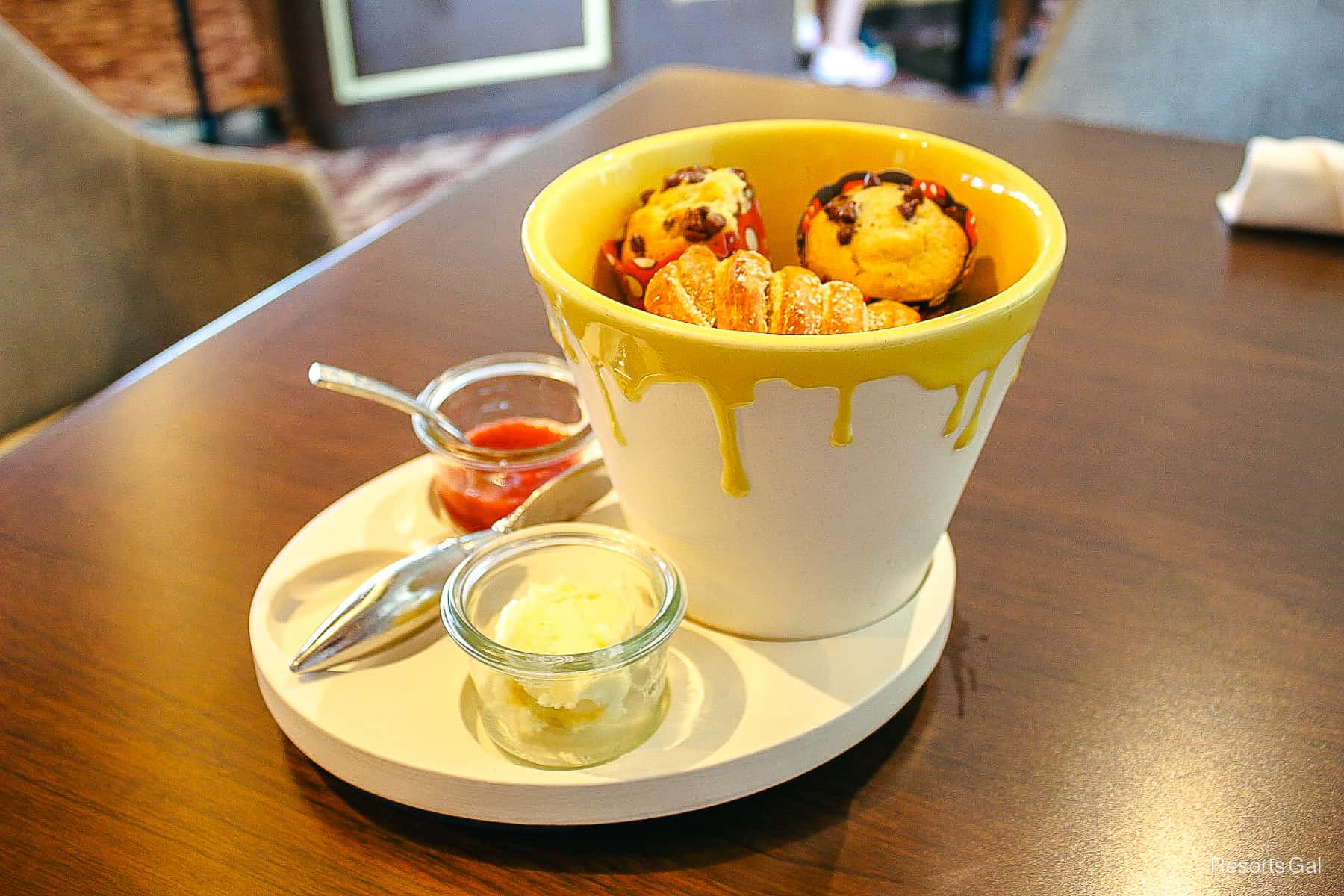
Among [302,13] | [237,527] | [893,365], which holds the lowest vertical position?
[302,13]

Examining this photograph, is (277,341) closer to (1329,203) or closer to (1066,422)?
(1066,422)

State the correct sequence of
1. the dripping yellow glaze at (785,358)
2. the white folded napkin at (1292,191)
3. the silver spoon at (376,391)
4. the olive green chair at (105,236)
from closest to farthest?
the dripping yellow glaze at (785,358) → the silver spoon at (376,391) → the white folded napkin at (1292,191) → the olive green chair at (105,236)

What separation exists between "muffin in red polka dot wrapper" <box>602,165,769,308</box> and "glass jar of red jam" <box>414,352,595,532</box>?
0.07 meters

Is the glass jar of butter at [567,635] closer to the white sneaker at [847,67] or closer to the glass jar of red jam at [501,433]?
the glass jar of red jam at [501,433]

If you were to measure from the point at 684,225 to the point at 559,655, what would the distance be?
0.57 feet

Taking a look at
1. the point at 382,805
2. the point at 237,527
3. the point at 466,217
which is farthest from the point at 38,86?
the point at 382,805

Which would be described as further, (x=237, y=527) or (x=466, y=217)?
(x=466, y=217)

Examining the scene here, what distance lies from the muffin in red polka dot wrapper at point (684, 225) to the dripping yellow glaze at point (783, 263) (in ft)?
0.06

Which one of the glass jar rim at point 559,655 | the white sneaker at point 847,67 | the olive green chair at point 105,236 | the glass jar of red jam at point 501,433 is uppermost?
the glass jar rim at point 559,655

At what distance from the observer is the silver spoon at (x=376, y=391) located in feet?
1.60

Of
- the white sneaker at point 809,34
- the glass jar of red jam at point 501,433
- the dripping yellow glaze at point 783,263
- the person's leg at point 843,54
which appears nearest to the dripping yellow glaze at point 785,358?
the dripping yellow glaze at point 783,263

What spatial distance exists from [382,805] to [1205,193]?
2.69 feet

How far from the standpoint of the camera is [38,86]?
100cm

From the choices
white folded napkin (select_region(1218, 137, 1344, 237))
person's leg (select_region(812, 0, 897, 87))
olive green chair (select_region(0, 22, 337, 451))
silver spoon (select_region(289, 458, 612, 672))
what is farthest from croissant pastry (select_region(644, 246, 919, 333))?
person's leg (select_region(812, 0, 897, 87))
